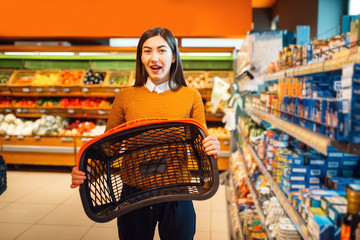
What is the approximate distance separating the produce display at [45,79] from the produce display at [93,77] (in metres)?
0.56

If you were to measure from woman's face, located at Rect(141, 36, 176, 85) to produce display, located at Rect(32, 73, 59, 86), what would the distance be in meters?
4.62

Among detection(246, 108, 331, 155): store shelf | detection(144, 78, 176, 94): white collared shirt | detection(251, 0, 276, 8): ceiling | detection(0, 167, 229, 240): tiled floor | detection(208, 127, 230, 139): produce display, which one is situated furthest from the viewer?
detection(251, 0, 276, 8): ceiling

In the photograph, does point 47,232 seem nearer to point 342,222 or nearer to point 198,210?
point 198,210

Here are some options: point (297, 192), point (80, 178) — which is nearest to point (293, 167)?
point (297, 192)

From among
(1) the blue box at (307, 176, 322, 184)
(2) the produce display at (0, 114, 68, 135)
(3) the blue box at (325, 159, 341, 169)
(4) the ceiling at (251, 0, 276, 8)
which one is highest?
(4) the ceiling at (251, 0, 276, 8)

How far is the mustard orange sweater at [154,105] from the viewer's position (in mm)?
1629

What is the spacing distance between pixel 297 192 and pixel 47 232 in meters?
2.66

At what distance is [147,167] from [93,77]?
15.3 feet

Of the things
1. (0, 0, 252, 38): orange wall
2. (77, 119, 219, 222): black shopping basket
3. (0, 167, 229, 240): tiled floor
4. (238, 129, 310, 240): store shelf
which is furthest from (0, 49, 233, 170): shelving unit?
(77, 119, 219, 222): black shopping basket

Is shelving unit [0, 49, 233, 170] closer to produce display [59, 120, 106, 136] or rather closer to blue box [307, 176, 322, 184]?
produce display [59, 120, 106, 136]

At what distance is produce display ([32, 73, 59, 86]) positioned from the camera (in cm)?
578

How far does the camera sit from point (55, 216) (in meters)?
3.71

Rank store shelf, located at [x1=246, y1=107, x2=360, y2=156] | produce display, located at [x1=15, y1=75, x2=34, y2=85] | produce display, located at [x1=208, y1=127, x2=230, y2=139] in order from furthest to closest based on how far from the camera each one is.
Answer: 1. produce display, located at [x1=15, y1=75, x2=34, y2=85]
2. produce display, located at [x1=208, y1=127, x2=230, y2=139]
3. store shelf, located at [x1=246, y1=107, x2=360, y2=156]

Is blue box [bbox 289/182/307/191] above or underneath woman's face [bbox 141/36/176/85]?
underneath
